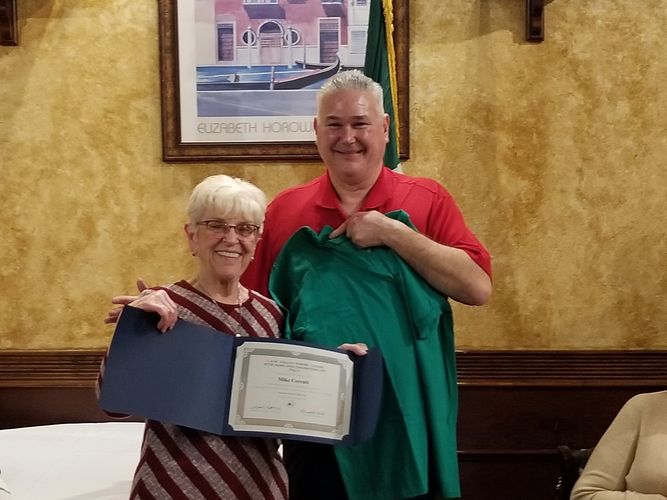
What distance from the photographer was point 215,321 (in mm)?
1486

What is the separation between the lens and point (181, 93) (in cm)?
298

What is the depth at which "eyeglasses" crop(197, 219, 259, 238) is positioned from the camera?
4.85 feet

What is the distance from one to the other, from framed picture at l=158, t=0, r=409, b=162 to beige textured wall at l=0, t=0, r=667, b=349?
6 centimetres

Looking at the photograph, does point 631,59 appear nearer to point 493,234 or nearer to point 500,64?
point 500,64

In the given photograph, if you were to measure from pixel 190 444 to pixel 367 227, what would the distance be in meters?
0.53

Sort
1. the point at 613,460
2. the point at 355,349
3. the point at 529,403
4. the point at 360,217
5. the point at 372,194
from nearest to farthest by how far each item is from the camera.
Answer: the point at 355,349
the point at 360,217
the point at 372,194
the point at 613,460
the point at 529,403

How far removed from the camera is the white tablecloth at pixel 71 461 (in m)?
2.06

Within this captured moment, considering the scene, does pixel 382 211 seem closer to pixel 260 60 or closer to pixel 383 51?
pixel 383 51

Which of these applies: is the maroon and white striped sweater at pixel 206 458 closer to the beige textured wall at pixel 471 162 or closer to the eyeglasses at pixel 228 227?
the eyeglasses at pixel 228 227

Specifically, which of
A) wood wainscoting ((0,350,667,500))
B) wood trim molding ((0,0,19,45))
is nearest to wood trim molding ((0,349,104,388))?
wood wainscoting ((0,350,667,500))

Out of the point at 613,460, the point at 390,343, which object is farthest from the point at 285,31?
the point at 613,460

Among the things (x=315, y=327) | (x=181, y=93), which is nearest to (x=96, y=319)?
(x=181, y=93)

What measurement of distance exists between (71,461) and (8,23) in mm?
1579

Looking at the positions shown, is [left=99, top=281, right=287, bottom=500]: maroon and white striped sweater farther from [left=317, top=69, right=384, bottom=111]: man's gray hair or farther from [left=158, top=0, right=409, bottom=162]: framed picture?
[left=158, top=0, right=409, bottom=162]: framed picture
